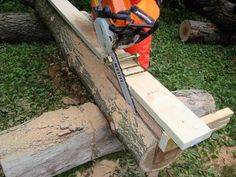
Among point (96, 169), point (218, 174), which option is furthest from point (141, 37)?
point (218, 174)

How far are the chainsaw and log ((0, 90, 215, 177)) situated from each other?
1.53 ft

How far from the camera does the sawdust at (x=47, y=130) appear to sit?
257 cm

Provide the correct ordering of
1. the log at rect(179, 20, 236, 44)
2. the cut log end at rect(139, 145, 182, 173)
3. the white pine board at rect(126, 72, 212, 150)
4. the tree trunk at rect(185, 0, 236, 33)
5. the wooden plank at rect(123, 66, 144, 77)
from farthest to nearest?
the tree trunk at rect(185, 0, 236, 33) → the log at rect(179, 20, 236, 44) → the wooden plank at rect(123, 66, 144, 77) → the cut log end at rect(139, 145, 182, 173) → the white pine board at rect(126, 72, 212, 150)

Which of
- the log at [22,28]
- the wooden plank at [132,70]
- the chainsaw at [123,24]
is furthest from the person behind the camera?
the log at [22,28]

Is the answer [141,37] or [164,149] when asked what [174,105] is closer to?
[164,149]

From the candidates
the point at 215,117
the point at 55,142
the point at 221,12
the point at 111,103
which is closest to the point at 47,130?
the point at 55,142

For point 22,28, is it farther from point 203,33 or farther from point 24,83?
point 203,33

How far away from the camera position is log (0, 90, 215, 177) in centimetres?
256

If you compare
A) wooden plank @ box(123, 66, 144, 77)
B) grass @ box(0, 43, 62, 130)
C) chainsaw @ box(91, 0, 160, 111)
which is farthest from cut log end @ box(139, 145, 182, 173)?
grass @ box(0, 43, 62, 130)

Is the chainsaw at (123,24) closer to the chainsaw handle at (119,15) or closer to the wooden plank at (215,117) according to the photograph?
the chainsaw handle at (119,15)

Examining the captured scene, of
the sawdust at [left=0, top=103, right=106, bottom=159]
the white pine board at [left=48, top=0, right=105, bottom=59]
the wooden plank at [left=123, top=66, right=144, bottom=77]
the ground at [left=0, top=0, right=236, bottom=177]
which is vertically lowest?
the ground at [left=0, top=0, right=236, bottom=177]

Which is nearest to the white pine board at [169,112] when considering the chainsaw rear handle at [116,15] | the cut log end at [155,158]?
the cut log end at [155,158]

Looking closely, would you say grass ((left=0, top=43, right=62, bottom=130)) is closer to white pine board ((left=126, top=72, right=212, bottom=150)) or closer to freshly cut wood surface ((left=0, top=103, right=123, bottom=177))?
freshly cut wood surface ((left=0, top=103, right=123, bottom=177))

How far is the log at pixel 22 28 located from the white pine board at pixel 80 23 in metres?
0.97
